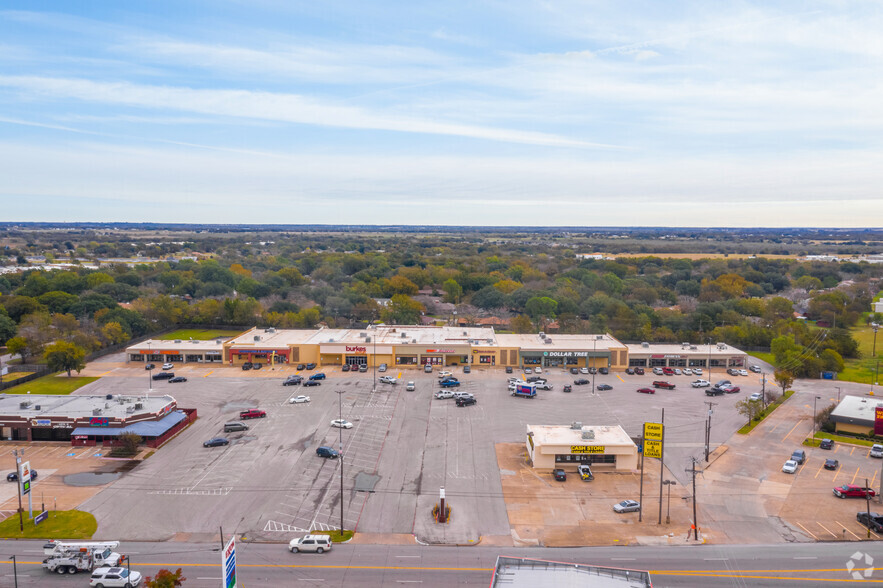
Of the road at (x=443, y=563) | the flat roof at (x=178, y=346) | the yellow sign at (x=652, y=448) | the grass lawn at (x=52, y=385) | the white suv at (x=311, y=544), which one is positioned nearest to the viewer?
the road at (x=443, y=563)

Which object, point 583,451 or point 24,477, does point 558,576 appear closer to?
point 583,451

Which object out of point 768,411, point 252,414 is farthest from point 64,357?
point 768,411

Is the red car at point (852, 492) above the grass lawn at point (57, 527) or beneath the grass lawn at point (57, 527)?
above

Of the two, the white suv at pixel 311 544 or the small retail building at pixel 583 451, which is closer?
the white suv at pixel 311 544

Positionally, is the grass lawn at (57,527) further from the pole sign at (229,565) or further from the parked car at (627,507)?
the parked car at (627,507)

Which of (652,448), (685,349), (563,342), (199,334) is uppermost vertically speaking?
(652,448)

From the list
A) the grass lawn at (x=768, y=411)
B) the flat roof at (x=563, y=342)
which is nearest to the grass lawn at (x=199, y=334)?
the flat roof at (x=563, y=342)

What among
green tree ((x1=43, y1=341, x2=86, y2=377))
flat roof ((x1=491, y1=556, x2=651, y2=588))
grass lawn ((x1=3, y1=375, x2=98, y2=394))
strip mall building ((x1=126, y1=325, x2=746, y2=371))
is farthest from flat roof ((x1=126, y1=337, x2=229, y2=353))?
flat roof ((x1=491, y1=556, x2=651, y2=588))

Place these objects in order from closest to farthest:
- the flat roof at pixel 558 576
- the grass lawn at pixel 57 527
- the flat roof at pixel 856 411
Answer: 1. the flat roof at pixel 558 576
2. the grass lawn at pixel 57 527
3. the flat roof at pixel 856 411
